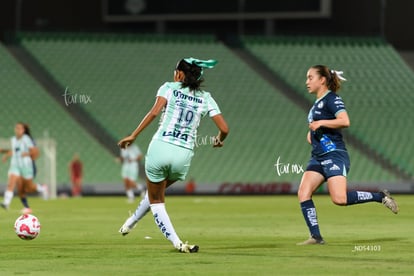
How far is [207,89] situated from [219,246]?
92.4ft

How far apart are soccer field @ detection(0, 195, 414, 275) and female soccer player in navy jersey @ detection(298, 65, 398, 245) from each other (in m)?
0.60

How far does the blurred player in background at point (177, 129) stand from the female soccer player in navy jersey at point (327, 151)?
5.47ft

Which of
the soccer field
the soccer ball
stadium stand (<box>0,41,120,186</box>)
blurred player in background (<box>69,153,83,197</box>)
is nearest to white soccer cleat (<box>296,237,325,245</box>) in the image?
the soccer field

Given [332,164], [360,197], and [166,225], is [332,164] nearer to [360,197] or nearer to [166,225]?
[360,197]

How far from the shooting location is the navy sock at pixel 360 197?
45.8ft

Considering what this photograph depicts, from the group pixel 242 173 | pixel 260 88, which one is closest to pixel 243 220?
pixel 242 173

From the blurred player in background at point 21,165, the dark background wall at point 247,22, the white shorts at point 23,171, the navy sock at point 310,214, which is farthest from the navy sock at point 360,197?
the dark background wall at point 247,22

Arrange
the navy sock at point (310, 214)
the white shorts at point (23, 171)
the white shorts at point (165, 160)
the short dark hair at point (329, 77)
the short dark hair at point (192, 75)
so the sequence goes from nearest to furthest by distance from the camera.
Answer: the white shorts at point (165, 160) < the short dark hair at point (192, 75) < the short dark hair at point (329, 77) < the navy sock at point (310, 214) < the white shorts at point (23, 171)

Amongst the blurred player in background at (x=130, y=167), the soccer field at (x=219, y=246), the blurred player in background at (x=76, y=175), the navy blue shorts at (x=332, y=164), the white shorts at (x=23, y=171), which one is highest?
the navy blue shorts at (x=332, y=164)

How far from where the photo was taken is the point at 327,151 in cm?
1402

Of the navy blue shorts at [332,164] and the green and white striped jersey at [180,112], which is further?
the navy blue shorts at [332,164]

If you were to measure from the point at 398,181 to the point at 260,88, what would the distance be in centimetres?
695

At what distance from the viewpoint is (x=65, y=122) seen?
3959 cm

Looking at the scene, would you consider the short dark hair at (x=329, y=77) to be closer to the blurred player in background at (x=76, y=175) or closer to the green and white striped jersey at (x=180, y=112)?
the green and white striped jersey at (x=180, y=112)
